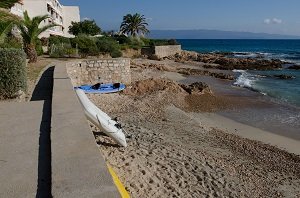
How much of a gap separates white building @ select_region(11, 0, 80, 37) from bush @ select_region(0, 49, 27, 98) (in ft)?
87.0

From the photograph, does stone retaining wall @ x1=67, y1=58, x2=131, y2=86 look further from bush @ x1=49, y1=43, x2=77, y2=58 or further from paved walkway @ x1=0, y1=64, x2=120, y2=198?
paved walkway @ x1=0, y1=64, x2=120, y2=198

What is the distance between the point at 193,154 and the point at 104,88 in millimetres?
9142

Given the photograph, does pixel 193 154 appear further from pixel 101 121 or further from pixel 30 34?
pixel 30 34

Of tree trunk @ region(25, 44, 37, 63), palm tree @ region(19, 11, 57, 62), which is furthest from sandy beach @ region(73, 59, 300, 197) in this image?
palm tree @ region(19, 11, 57, 62)

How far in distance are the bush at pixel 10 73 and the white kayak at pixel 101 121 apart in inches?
60.5

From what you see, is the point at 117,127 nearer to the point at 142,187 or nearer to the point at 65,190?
the point at 142,187

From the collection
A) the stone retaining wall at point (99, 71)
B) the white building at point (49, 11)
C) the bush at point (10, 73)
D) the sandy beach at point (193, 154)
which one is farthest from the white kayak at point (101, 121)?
the white building at point (49, 11)

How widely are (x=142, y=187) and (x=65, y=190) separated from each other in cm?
290

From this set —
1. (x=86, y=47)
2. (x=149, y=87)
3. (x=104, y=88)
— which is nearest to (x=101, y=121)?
(x=104, y=88)

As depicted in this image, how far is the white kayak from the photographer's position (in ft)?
25.0

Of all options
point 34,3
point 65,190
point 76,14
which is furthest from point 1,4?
point 76,14

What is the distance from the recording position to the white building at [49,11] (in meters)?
45.7

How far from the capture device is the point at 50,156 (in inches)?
194

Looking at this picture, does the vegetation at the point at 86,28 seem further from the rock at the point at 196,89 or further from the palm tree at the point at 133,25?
the rock at the point at 196,89
